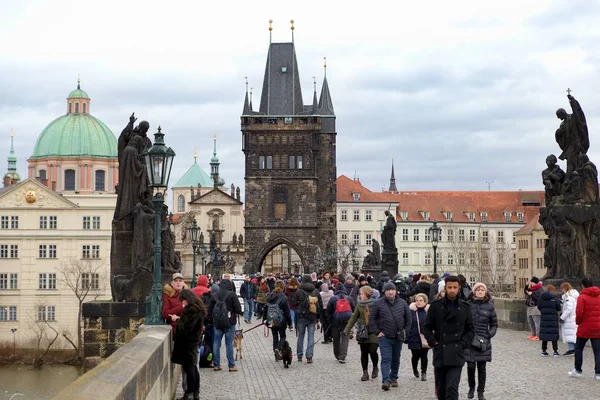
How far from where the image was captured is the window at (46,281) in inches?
2970

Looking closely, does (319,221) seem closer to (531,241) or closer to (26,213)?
(531,241)

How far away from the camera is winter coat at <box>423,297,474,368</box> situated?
10.6 metres

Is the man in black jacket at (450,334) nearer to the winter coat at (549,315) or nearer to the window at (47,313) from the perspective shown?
the winter coat at (549,315)

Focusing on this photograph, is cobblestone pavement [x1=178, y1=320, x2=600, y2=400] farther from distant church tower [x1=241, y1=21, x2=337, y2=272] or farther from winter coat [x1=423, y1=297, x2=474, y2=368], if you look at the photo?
distant church tower [x1=241, y1=21, x2=337, y2=272]

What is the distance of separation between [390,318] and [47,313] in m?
61.4

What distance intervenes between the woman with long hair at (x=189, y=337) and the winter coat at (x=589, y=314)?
5.83 meters

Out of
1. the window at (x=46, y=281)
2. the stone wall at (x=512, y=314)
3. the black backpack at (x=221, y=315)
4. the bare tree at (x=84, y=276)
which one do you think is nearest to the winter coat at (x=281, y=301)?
the black backpack at (x=221, y=315)

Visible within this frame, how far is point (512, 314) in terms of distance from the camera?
26.1m

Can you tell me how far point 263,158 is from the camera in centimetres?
9338

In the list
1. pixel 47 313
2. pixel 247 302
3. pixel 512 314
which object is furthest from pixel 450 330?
pixel 47 313

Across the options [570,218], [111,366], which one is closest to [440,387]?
[111,366]

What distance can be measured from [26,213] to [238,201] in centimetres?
4698

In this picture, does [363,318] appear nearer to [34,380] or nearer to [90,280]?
[34,380]

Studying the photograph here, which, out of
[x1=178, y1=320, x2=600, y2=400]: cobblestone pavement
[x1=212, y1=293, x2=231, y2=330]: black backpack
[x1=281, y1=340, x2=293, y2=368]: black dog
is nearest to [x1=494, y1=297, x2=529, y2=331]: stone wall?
[x1=178, y1=320, x2=600, y2=400]: cobblestone pavement
